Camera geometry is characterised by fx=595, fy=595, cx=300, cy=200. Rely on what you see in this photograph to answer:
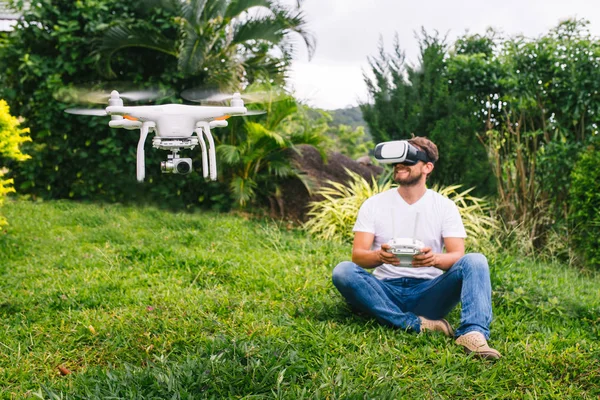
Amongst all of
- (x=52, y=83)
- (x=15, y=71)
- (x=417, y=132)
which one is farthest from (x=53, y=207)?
(x=417, y=132)

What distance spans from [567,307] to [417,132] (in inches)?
168

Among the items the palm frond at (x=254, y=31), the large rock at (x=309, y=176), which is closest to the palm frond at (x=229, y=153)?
the large rock at (x=309, y=176)

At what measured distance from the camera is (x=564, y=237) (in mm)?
6695

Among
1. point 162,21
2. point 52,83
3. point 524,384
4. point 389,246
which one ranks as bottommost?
point 524,384

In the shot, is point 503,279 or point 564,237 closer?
point 503,279

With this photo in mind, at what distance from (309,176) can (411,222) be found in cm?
450

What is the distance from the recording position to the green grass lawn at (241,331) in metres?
2.70

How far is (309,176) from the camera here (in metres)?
8.01

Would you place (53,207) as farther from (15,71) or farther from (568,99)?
(568,99)

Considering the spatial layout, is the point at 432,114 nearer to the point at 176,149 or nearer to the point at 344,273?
the point at 344,273

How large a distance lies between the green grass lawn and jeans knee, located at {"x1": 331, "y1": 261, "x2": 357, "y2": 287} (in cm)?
27

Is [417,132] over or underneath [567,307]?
over

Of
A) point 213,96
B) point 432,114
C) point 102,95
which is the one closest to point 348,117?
point 432,114

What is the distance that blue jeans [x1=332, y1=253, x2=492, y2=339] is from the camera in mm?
3268
